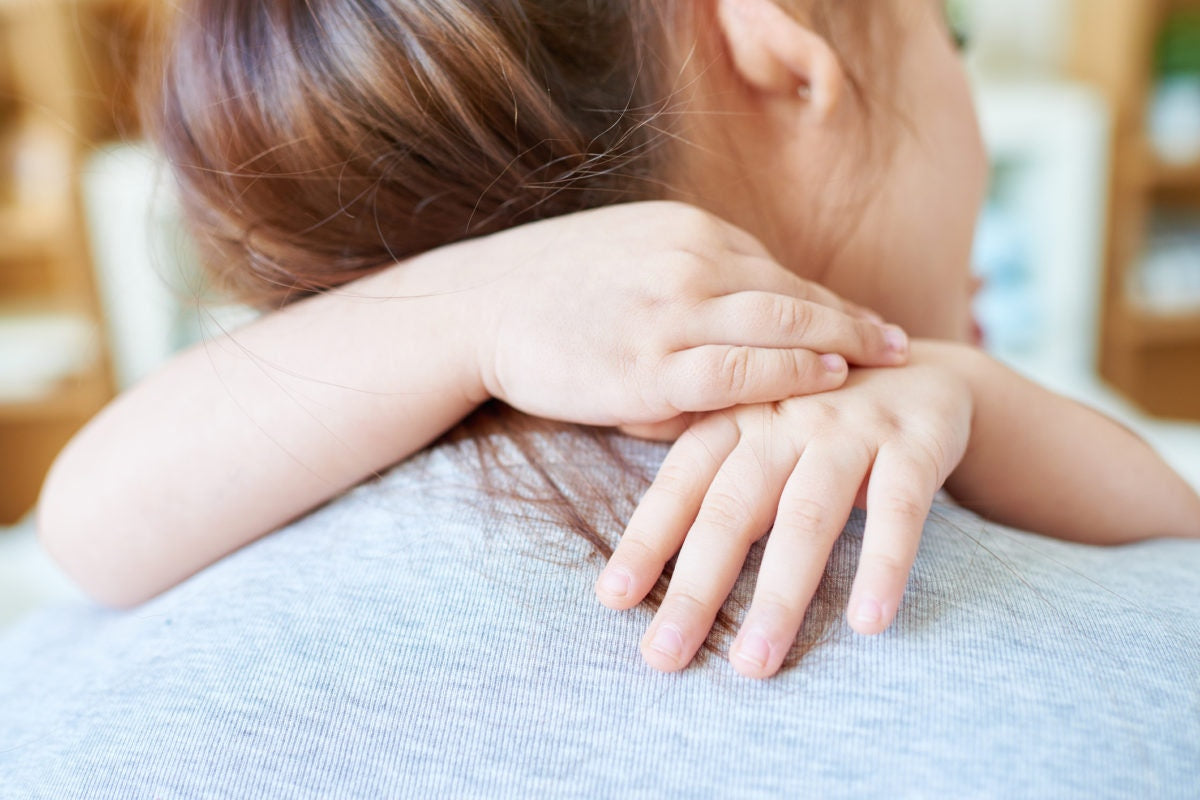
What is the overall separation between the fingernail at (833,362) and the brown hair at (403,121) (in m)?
0.14

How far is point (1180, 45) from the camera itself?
2371 millimetres

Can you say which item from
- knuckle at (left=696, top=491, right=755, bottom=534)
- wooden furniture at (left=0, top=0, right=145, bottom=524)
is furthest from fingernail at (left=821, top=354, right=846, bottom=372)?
wooden furniture at (left=0, top=0, right=145, bottom=524)

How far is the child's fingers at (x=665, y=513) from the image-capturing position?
46cm

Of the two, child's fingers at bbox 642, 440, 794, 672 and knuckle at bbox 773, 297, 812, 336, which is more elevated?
knuckle at bbox 773, 297, 812, 336

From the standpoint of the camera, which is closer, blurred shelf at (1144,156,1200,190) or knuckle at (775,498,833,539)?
knuckle at (775,498,833,539)

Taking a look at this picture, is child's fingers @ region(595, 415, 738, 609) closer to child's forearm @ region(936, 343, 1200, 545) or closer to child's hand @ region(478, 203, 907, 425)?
child's hand @ region(478, 203, 907, 425)

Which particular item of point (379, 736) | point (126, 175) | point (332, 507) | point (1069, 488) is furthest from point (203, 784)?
point (126, 175)

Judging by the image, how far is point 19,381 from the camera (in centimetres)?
239

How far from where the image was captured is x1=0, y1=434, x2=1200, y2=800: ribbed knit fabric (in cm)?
39

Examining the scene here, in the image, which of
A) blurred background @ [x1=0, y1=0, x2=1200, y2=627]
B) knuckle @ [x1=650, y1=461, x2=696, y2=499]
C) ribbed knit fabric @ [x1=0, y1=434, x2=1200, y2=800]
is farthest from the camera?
blurred background @ [x1=0, y1=0, x2=1200, y2=627]

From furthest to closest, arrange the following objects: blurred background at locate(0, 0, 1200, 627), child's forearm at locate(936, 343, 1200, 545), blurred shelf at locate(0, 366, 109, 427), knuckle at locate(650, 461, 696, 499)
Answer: blurred shelf at locate(0, 366, 109, 427) → blurred background at locate(0, 0, 1200, 627) → child's forearm at locate(936, 343, 1200, 545) → knuckle at locate(650, 461, 696, 499)

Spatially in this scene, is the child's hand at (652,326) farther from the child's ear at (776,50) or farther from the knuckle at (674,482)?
the child's ear at (776,50)

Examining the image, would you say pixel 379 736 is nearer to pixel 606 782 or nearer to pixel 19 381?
pixel 606 782

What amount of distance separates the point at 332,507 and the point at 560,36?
33cm
